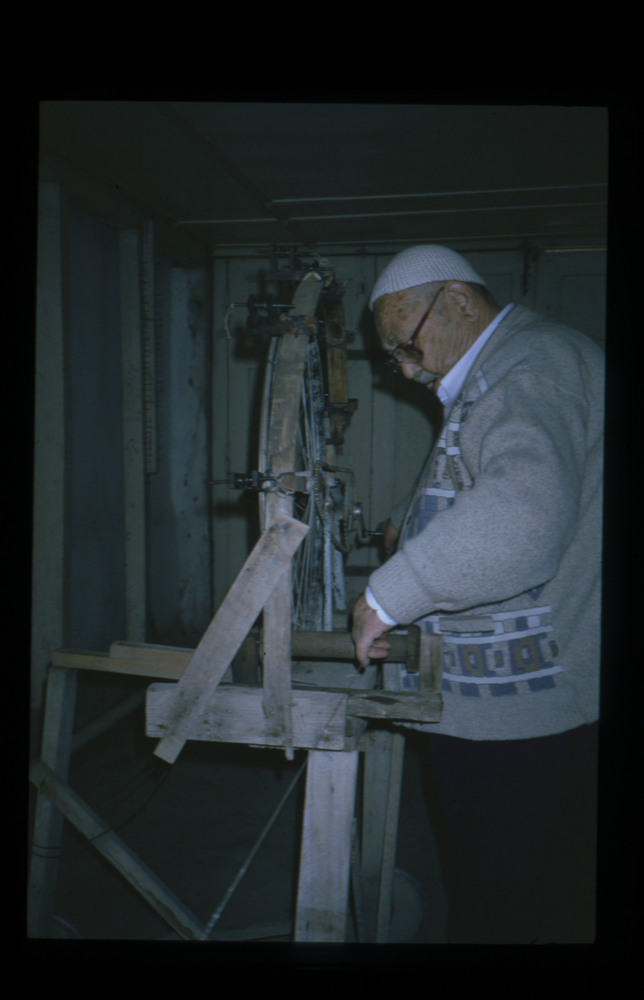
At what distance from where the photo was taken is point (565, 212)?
363 cm

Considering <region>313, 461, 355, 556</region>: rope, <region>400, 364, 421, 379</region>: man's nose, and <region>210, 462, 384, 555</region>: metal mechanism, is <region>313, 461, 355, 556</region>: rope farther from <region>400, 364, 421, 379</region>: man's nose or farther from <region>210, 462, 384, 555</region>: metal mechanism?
<region>400, 364, 421, 379</region>: man's nose

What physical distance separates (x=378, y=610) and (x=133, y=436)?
2.70m

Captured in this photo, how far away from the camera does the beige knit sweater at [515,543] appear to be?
1.29 m

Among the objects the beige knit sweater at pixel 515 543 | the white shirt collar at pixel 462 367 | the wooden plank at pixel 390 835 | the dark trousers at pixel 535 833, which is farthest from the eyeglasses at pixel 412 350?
the wooden plank at pixel 390 835

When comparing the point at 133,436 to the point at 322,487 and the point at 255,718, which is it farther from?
the point at 255,718

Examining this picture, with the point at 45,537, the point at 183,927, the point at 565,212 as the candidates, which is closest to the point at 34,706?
the point at 45,537

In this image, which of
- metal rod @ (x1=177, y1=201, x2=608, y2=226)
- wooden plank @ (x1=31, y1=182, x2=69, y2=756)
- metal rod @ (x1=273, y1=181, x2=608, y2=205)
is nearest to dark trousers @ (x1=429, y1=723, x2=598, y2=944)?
wooden plank @ (x1=31, y1=182, x2=69, y2=756)

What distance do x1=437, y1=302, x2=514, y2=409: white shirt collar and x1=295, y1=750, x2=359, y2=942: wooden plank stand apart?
1093 mm

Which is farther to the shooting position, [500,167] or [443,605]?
[500,167]

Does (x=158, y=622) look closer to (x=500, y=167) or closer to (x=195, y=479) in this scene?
(x=195, y=479)

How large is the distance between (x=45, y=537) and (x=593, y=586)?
2530 mm

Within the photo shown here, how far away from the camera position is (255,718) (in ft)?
4.64

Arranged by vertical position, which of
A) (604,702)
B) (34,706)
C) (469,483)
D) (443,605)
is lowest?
(34,706)

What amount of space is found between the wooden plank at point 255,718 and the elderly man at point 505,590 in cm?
16
